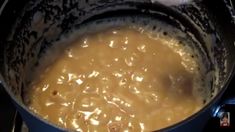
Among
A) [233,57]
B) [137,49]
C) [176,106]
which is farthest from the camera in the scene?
[137,49]

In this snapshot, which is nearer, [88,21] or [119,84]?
[119,84]

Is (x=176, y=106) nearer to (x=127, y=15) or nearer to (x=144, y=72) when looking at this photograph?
(x=144, y=72)

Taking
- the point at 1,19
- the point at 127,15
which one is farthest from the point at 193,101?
the point at 1,19

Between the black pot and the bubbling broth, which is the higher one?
the black pot

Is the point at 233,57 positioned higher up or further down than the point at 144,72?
higher up
